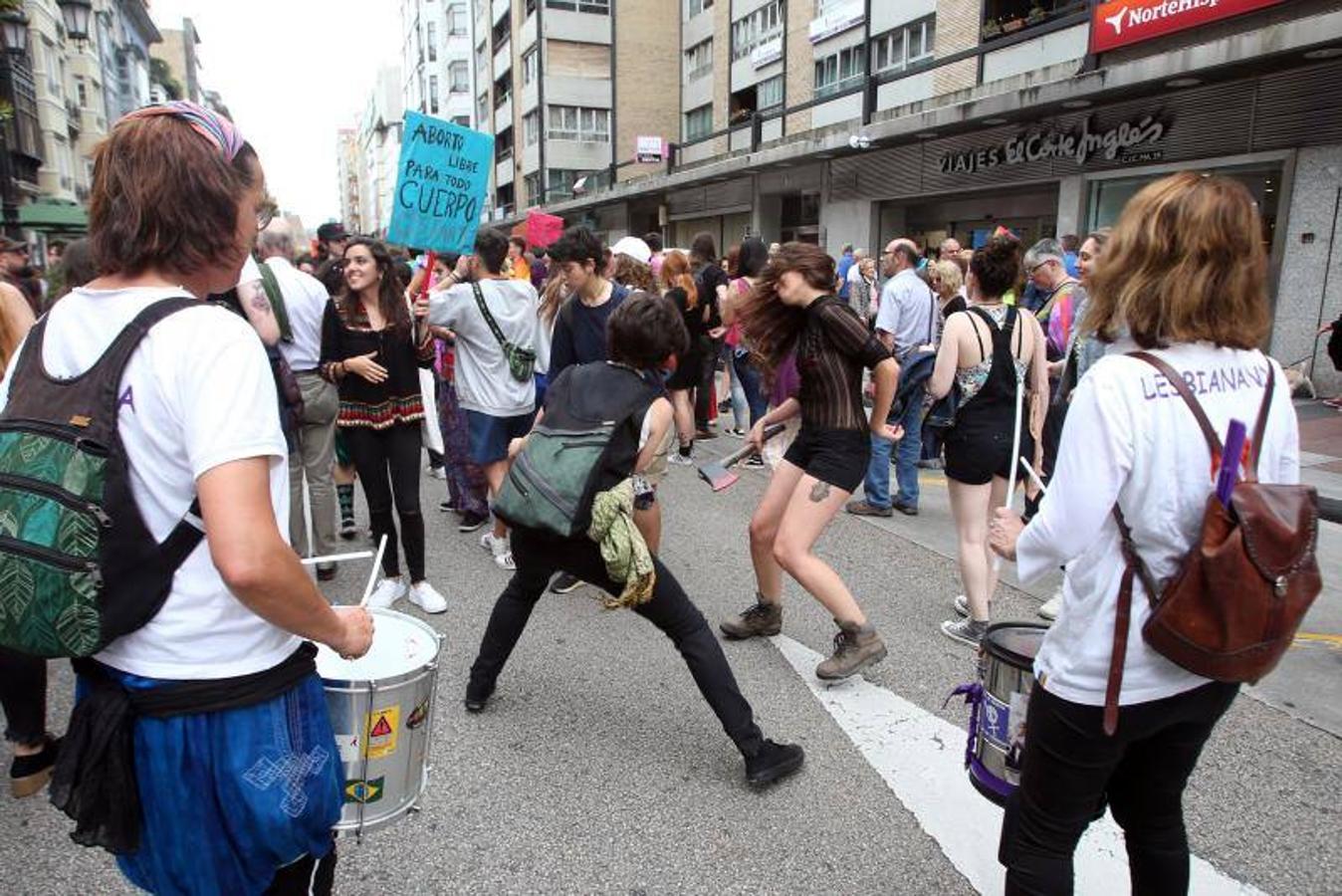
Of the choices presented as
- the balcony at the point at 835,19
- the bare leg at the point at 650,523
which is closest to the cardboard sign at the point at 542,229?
the bare leg at the point at 650,523

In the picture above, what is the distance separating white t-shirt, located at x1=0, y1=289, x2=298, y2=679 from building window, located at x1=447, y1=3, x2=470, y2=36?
6953cm

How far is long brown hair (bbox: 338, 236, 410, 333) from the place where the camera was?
15.5ft

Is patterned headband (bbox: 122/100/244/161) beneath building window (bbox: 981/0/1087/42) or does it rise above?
beneath

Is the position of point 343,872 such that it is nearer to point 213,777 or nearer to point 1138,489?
point 213,777

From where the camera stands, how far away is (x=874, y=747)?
338cm

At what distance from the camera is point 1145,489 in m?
1.73

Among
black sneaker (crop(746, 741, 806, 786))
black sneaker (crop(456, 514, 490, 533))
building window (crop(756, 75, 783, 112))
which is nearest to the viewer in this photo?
black sneaker (crop(746, 741, 806, 786))

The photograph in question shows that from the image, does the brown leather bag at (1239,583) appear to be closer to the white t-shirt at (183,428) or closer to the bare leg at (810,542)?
the white t-shirt at (183,428)

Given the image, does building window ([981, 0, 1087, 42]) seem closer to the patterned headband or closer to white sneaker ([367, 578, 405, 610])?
white sneaker ([367, 578, 405, 610])

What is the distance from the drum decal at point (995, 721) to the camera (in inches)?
89.1

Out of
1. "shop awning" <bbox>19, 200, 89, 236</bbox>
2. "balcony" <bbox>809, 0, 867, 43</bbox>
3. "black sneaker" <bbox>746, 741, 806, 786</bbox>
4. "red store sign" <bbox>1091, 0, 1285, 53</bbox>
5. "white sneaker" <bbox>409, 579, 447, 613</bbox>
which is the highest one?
"balcony" <bbox>809, 0, 867, 43</bbox>

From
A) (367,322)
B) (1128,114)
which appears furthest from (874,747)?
(1128,114)

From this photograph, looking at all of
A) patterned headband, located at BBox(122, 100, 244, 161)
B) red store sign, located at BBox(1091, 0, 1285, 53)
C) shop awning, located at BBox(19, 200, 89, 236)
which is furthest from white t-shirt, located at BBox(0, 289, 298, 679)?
shop awning, located at BBox(19, 200, 89, 236)

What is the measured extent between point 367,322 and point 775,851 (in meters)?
3.40
